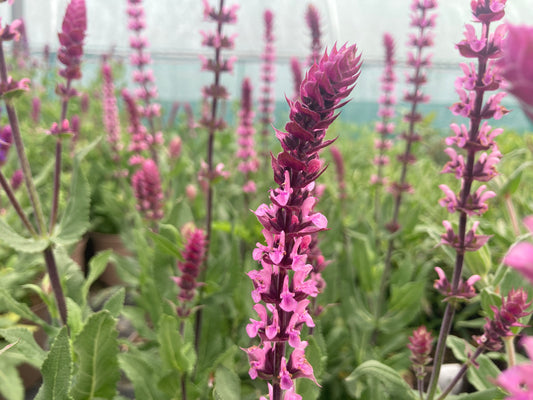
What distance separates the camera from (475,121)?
72 centimetres

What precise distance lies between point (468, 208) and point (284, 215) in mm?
433

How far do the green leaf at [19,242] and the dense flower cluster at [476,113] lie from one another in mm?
737

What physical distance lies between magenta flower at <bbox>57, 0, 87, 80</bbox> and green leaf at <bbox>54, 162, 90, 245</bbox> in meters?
0.22

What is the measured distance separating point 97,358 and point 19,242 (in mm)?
267

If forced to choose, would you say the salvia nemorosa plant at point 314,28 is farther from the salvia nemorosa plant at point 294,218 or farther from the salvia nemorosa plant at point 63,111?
the salvia nemorosa plant at point 294,218

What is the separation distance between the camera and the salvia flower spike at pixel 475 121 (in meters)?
0.68

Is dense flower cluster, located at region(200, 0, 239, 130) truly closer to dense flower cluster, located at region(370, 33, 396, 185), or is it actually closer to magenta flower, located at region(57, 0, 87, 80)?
magenta flower, located at region(57, 0, 87, 80)

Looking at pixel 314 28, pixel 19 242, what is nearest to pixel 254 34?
pixel 314 28

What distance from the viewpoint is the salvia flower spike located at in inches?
26.6

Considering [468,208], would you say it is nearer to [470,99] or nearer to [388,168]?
[470,99]

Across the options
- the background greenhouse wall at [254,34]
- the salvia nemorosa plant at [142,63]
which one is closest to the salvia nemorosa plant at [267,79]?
the salvia nemorosa plant at [142,63]

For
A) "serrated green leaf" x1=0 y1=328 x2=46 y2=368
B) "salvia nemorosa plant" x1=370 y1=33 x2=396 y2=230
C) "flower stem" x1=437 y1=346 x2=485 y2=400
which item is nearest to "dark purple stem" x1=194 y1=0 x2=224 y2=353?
"serrated green leaf" x1=0 y1=328 x2=46 y2=368

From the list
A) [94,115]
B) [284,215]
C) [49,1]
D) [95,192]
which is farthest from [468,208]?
[49,1]

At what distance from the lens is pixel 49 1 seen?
781 cm
